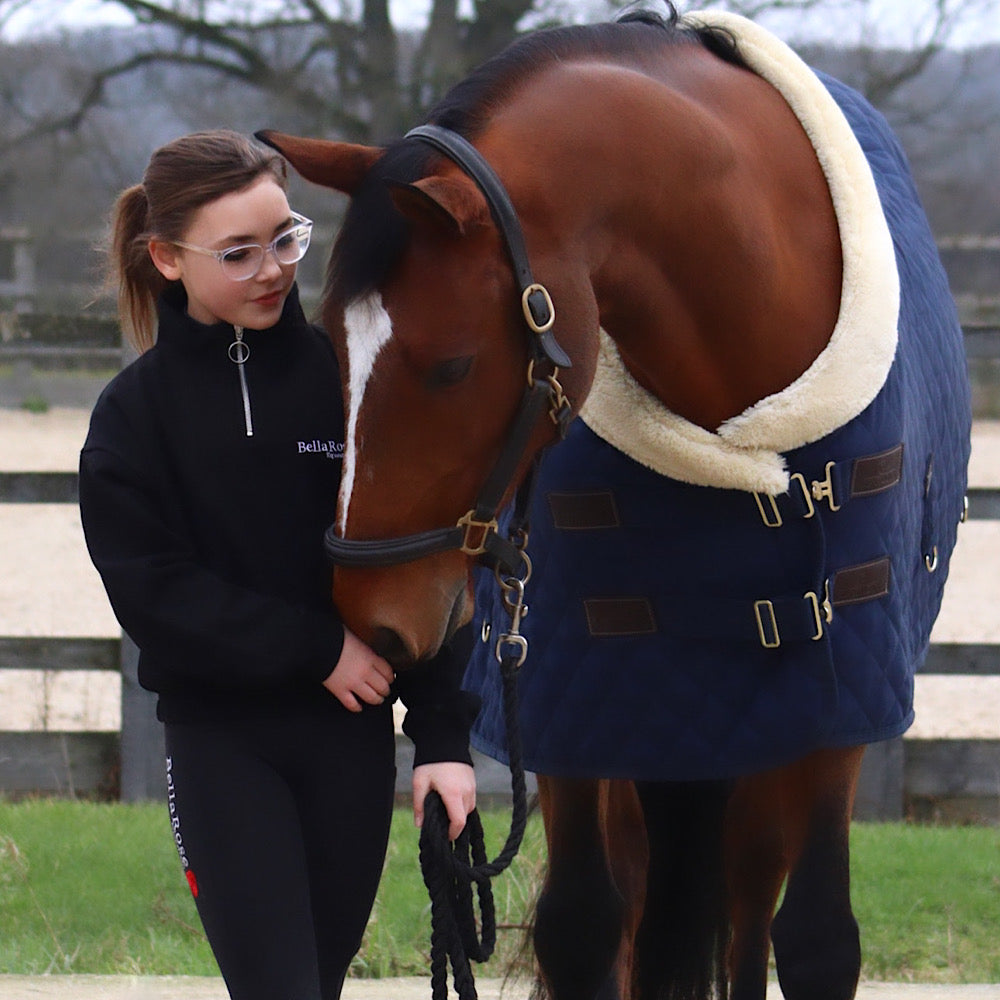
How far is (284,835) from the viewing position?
165 centimetres

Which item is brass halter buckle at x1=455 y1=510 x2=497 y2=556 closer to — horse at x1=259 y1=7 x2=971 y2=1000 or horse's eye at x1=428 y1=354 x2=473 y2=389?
horse at x1=259 y1=7 x2=971 y2=1000

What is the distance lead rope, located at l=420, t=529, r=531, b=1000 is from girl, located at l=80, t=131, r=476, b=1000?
1.5 inches

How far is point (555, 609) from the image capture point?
212 cm

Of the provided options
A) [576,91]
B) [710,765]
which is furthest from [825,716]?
[576,91]

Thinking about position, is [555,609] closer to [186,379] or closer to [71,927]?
[186,379]

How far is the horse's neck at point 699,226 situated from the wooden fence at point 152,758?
2122mm

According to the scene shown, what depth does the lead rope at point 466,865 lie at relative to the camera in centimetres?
167

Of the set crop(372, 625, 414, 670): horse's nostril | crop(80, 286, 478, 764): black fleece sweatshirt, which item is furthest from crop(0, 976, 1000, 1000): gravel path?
crop(372, 625, 414, 670): horse's nostril

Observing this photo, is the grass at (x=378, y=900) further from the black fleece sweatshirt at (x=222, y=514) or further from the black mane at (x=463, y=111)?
the black mane at (x=463, y=111)

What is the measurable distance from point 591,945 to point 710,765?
39 cm

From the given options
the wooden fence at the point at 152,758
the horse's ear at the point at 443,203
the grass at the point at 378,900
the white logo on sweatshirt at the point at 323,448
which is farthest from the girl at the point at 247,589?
the wooden fence at the point at 152,758

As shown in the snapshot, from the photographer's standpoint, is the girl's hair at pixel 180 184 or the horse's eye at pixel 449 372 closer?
the horse's eye at pixel 449 372

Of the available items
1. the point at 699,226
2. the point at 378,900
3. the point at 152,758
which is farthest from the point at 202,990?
the point at 699,226

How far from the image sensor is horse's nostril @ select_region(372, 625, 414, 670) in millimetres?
1570
